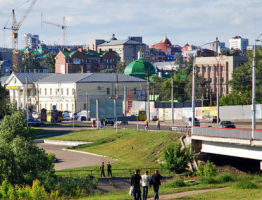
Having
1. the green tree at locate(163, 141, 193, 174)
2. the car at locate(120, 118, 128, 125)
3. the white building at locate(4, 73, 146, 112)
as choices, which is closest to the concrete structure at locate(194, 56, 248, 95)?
the white building at locate(4, 73, 146, 112)

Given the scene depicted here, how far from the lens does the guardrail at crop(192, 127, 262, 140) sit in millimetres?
46072

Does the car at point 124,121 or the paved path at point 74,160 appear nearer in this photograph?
the paved path at point 74,160

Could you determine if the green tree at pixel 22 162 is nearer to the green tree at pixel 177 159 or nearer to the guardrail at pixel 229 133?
the green tree at pixel 177 159

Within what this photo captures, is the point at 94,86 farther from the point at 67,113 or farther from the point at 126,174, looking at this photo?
the point at 126,174

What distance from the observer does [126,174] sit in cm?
5272

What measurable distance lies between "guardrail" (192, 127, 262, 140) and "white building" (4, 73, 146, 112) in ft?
259

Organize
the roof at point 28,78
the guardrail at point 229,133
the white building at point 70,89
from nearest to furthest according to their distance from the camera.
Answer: the guardrail at point 229,133 → the white building at point 70,89 → the roof at point 28,78

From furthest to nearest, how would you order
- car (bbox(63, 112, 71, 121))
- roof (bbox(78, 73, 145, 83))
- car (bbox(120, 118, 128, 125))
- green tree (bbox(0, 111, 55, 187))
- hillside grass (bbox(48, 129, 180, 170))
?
roof (bbox(78, 73, 145, 83)) → car (bbox(63, 112, 71, 121)) → car (bbox(120, 118, 128, 125)) → hillside grass (bbox(48, 129, 180, 170)) → green tree (bbox(0, 111, 55, 187))

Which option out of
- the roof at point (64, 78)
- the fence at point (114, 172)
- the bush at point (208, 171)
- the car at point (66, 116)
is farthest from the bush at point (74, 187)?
the roof at point (64, 78)

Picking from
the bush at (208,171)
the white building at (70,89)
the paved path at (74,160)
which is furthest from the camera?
the white building at (70,89)

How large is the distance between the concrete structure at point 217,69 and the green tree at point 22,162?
108363 mm

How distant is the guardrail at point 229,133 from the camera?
46072 mm

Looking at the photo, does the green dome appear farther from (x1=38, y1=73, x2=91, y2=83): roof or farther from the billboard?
the billboard

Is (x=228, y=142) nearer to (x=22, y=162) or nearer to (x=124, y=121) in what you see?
(x=22, y=162)
